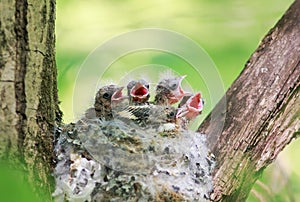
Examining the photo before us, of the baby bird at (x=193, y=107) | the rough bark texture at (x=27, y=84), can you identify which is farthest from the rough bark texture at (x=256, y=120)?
the rough bark texture at (x=27, y=84)

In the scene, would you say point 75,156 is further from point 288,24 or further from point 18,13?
point 288,24

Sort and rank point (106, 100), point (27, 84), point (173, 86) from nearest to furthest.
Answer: point (27, 84)
point (106, 100)
point (173, 86)

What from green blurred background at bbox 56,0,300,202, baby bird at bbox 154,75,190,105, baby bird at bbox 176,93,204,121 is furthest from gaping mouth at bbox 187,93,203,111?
green blurred background at bbox 56,0,300,202

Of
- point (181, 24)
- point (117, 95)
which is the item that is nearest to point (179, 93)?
point (117, 95)

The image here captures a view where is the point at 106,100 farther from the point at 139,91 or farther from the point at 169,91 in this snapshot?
the point at 169,91

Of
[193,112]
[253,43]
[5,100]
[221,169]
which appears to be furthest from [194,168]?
[253,43]

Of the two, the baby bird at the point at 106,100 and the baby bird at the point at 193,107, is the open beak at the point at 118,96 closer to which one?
the baby bird at the point at 106,100
